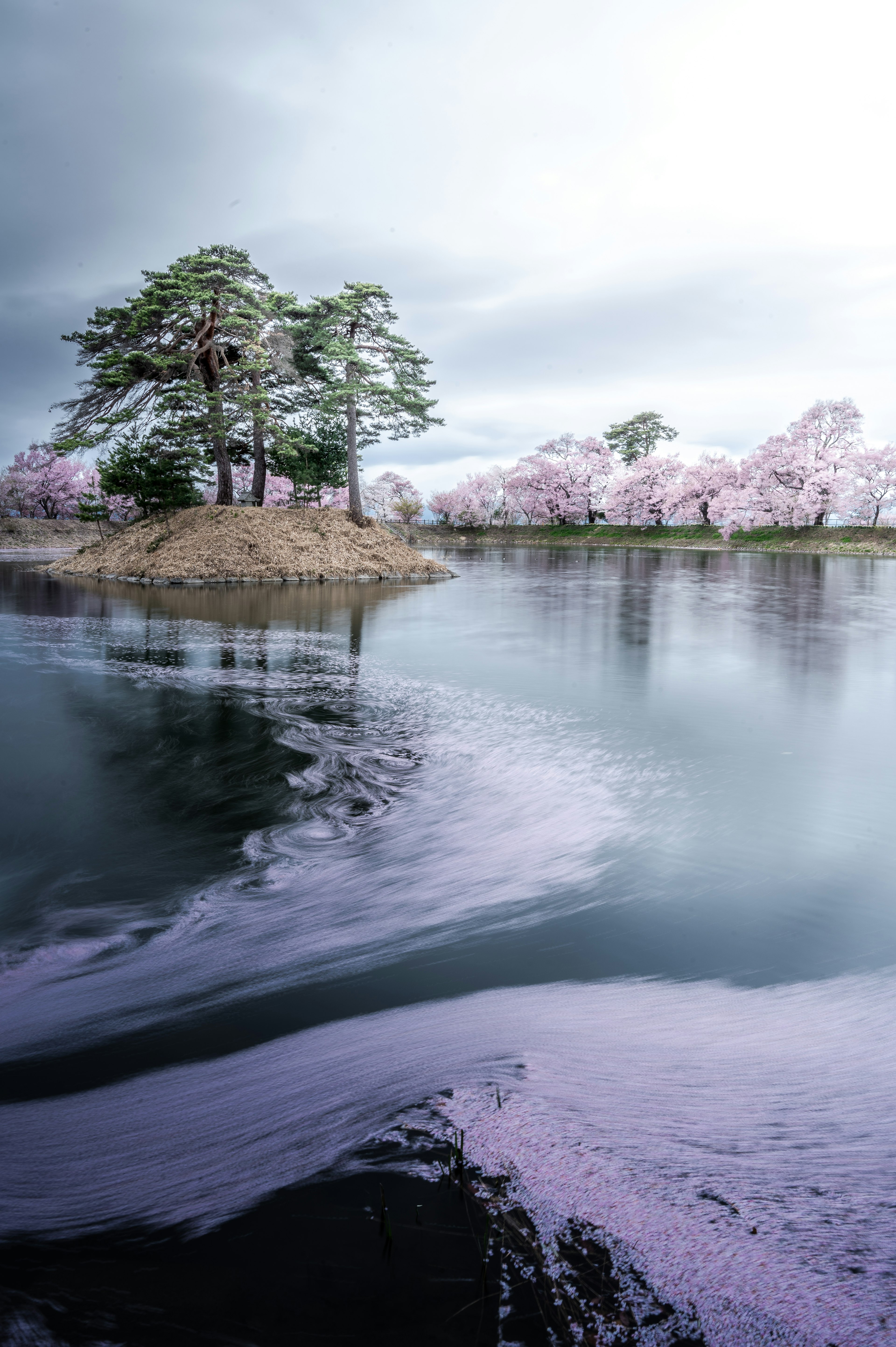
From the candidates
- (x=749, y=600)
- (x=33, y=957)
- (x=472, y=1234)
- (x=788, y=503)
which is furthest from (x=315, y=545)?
(x=788, y=503)

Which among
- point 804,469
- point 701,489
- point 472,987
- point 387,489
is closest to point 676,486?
point 701,489

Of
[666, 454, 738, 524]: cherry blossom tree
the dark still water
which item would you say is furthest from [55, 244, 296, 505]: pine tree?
[666, 454, 738, 524]: cherry blossom tree

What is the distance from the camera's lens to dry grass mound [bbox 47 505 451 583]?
22.6 m

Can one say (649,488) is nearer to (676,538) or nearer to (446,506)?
(676,538)

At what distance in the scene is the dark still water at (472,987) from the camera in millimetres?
1771

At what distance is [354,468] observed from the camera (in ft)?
88.3

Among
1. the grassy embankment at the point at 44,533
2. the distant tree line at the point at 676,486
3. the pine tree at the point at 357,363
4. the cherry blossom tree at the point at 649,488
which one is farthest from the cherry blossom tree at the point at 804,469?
the grassy embankment at the point at 44,533

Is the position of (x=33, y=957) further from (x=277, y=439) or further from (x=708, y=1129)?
(x=277, y=439)

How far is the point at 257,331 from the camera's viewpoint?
24469 mm

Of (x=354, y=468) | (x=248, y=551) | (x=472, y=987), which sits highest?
(x=354, y=468)

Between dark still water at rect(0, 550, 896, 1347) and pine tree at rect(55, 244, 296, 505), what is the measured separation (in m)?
19.1

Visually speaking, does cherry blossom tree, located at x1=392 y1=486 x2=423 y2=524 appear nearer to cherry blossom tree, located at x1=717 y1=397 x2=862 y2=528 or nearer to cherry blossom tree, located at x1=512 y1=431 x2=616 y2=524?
cherry blossom tree, located at x1=512 y1=431 x2=616 y2=524

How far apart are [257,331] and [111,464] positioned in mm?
7067

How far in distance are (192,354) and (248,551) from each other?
24.5 feet
